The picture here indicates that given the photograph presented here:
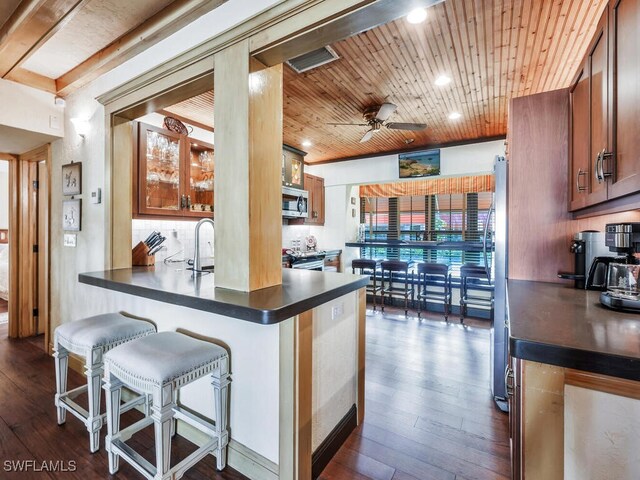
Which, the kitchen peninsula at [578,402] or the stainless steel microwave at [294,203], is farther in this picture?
the stainless steel microwave at [294,203]

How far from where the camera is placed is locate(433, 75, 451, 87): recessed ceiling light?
290cm

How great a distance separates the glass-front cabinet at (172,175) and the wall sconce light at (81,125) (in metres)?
0.40

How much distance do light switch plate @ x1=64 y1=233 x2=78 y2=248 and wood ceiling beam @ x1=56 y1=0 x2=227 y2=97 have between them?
4.28 ft

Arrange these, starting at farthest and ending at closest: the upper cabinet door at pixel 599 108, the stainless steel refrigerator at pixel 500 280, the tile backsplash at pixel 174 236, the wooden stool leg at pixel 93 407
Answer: the tile backsplash at pixel 174 236 < the stainless steel refrigerator at pixel 500 280 < the wooden stool leg at pixel 93 407 < the upper cabinet door at pixel 599 108

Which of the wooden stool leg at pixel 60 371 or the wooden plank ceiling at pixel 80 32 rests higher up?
the wooden plank ceiling at pixel 80 32

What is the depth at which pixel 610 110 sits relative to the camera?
1.29 meters

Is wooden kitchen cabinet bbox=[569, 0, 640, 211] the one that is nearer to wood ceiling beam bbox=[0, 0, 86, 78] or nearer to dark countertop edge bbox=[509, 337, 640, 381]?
dark countertop edge bbox=[509, 337, 640, 381]

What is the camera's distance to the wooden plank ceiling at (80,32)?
1901mm

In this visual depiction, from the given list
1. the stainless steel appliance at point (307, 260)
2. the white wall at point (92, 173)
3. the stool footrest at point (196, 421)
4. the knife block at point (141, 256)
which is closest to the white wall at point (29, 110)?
the white wall at point (92, 173)

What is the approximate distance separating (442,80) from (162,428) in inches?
134

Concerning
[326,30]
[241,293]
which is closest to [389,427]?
[241,293]

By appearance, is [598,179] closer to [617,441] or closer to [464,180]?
[617,441]

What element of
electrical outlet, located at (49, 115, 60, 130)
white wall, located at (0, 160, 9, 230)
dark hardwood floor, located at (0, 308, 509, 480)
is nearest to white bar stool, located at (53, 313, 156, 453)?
dark hardwood floor, located at (0, 308, 509, 480)

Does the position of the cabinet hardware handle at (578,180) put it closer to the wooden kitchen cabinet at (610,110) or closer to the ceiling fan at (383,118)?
the wooden kitchen cabinet at (610,110)
